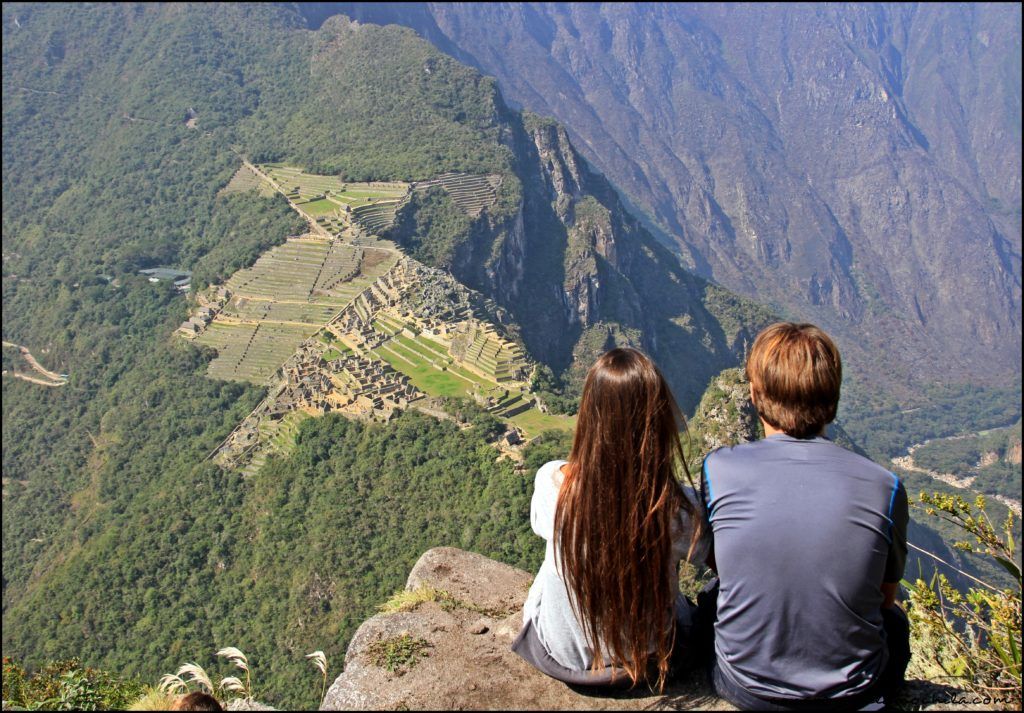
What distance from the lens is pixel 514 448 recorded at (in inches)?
1251

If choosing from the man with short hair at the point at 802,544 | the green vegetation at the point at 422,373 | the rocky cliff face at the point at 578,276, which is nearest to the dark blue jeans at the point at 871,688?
the man with short hair at the point at 802,544

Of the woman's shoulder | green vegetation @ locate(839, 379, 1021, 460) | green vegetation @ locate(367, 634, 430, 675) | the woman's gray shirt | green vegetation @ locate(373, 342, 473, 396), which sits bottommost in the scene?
green vegetation @ locate(839, 379, 1021, 460)

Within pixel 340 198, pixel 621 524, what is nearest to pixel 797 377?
pixel 621 524

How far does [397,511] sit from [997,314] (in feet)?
690

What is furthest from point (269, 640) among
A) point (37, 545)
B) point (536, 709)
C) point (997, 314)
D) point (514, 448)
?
point (997, 314)

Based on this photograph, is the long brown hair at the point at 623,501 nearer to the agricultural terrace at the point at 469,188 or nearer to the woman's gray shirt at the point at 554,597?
the woman's gray shirt at the point at 554,597

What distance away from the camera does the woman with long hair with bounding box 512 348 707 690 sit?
4105 millimetres

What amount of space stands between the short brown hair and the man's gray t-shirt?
4.5 inches

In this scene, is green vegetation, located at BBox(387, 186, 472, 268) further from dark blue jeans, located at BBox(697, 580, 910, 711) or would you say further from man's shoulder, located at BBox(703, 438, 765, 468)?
dark blue jeans, located at BBox(697, 580, 910, 711)

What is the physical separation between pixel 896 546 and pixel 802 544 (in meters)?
0.56

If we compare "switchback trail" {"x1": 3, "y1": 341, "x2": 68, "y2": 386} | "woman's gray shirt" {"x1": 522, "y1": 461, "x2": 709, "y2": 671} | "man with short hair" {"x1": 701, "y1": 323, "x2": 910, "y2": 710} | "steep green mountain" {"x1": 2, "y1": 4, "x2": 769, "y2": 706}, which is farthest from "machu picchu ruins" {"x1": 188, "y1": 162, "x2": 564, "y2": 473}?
"man with short hair" {"x1": 701, "y1": 323, "x2": 910, "y2": 710}

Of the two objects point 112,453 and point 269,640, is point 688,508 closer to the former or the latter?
point 269,640

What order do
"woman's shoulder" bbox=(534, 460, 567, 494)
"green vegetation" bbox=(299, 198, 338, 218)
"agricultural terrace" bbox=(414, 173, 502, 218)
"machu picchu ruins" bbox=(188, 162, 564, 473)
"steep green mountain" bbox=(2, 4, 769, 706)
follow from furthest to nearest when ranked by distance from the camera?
"agricultural terrace" bbox=(414, 173, 502, 218) < "green vegetation" bbox=(299, 198, 338, 218) < "machu picchu ruins" bbox=(188, 162, 564, 473) < "steep green mountain" bbox=(2, 4, 769, 706) < "woman's shoulder" bbox=(534, 460, 567, 494)

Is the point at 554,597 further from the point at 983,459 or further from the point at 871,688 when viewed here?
the point at 983,459
